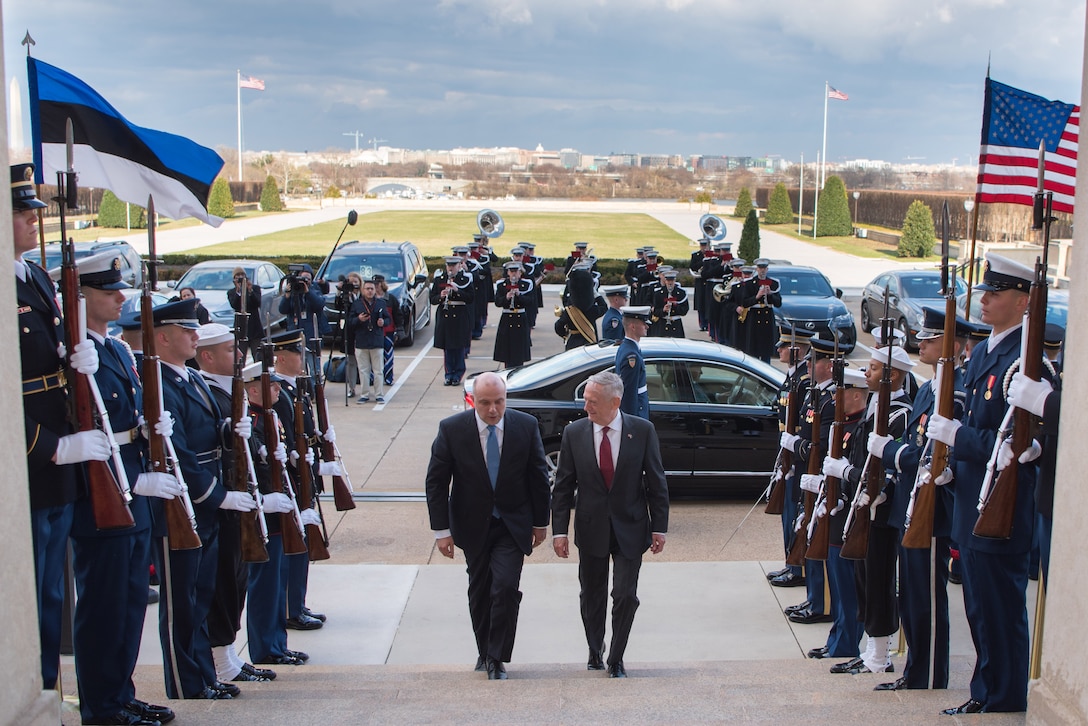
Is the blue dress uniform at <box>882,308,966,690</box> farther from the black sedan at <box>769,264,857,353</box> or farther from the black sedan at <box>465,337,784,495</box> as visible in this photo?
the black sedan at <box>769,264,857,353</box>

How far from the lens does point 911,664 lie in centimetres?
561

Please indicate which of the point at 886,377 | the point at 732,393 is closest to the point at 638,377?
the point at 732,393

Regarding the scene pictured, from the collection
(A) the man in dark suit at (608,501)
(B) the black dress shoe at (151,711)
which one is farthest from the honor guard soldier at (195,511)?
(A) the man in dark suit at (608,501)

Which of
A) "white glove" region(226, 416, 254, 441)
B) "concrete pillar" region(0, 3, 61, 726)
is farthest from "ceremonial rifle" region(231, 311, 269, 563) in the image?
"concrete pillar" region(0, 3, 61, 726)

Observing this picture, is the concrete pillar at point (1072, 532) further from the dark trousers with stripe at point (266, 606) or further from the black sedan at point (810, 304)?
the black sedan at point (810, 304)

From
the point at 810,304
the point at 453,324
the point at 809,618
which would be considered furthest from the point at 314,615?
the point at 810,304

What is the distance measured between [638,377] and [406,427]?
445 cm

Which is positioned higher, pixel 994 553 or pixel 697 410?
pixel 994 553

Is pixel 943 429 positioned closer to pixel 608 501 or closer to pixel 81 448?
pixel 608 501

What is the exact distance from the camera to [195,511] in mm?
5566

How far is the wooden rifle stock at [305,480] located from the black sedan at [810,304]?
11.7m

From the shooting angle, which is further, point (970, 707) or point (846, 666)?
point (846, 666)

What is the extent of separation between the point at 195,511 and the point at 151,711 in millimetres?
1180

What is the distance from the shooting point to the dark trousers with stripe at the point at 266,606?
20.1ft
